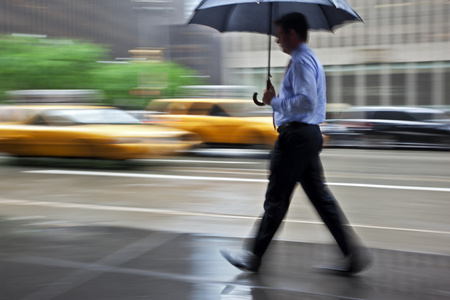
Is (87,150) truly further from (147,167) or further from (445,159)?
(445,159)

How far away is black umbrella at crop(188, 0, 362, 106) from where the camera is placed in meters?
3.77

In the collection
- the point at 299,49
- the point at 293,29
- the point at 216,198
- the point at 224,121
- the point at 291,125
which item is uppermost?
the point at 293,29

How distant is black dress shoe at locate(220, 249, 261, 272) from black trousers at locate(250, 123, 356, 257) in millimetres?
41

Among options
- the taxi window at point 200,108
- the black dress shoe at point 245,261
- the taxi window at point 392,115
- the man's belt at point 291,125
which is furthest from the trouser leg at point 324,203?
the taxi window at point 392,115

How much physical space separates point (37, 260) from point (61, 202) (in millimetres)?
2506

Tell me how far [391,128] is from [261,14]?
42.7ft

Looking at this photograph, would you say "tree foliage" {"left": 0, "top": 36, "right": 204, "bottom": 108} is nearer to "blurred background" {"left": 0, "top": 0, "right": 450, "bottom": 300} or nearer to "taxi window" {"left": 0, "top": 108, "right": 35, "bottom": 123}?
"blurred background" {"left": 0, "top": 0, "right": 450, "bottom": 300}

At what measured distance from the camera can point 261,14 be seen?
3.92 m

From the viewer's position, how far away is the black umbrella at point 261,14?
3.77 metres

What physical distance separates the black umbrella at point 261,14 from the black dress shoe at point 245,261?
118 centimetres

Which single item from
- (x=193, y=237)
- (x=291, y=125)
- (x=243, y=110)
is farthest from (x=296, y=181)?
(x=243, y=110)

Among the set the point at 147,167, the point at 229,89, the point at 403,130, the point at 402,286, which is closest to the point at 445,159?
the point at 403,130

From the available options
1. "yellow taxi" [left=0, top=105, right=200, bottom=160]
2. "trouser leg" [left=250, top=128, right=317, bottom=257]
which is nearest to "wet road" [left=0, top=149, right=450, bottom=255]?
"yellow taxi" [left=0, top=105, right=200, bottom=160]

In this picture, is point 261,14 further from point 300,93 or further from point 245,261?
point 245,261
